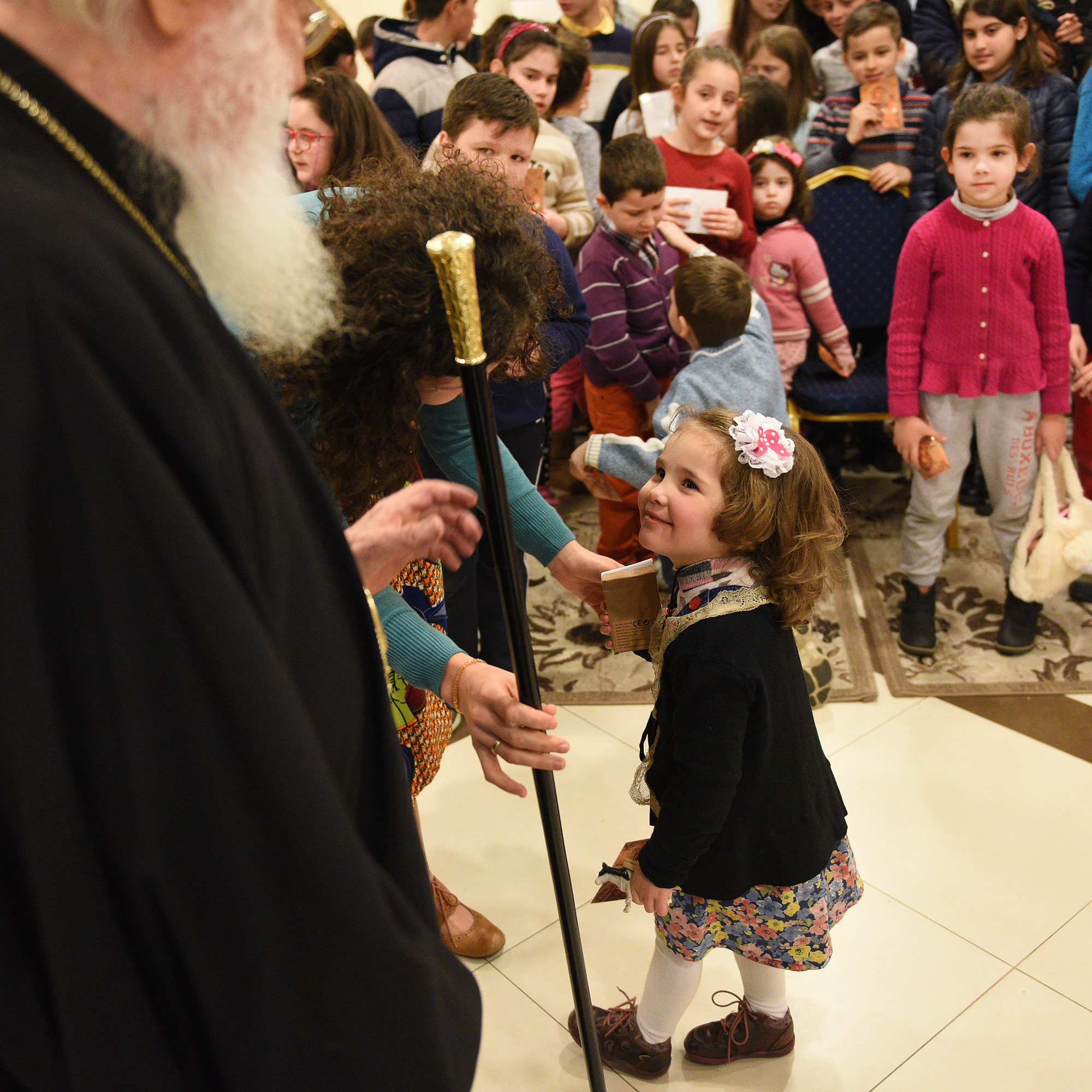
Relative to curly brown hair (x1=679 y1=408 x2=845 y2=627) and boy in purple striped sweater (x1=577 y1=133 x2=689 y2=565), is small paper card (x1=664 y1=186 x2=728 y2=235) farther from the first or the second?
curly brown hair (x1=679 y1=408 x2=845 y2=627)

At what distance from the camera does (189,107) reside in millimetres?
648

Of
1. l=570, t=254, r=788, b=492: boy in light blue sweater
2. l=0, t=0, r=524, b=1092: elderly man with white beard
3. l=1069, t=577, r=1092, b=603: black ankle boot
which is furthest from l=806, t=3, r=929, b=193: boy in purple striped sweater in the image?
l=0, t=0, r=524, b=1092: elderly man with white beard

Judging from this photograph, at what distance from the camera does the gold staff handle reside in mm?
881

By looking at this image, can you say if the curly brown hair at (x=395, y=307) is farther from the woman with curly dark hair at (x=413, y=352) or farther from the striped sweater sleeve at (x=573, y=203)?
the striped sweater sleeve at (x=573, y=203)

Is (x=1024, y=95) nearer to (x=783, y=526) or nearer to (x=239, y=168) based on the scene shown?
(x=783, y=526)

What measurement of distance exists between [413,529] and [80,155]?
20.8 inches

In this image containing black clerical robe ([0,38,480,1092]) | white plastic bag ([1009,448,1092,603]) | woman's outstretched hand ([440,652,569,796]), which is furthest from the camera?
white plastic bag ([1009,448,1092,603])

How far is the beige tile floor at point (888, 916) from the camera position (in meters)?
1.75

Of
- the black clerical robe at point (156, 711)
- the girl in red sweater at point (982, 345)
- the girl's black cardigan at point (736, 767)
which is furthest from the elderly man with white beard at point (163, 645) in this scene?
the girl in red sweater at point (982, 345)

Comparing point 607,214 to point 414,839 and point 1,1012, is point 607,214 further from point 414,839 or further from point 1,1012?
point 1,1012

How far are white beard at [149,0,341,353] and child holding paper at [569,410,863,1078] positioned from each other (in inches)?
30.2

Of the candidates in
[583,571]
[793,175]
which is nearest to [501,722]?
[583,571]

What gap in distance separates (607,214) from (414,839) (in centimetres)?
252

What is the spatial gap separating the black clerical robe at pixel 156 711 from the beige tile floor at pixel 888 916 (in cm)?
131
